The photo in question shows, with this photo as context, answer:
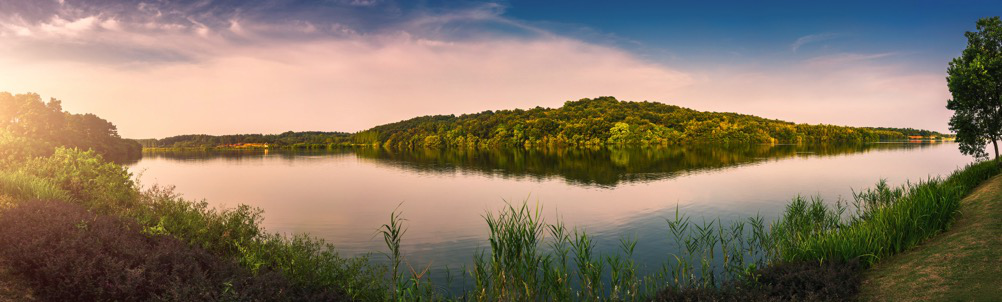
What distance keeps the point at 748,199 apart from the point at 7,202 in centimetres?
3464

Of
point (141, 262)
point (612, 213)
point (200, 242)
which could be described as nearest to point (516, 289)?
point (141, 262)

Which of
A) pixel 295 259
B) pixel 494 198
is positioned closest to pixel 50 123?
pixel 494 198

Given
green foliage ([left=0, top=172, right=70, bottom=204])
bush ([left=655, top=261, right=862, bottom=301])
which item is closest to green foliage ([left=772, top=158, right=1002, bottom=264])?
bush ([left=655, top=261, right=862, bottom=301])

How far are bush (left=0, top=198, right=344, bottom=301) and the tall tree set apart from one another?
108 feet

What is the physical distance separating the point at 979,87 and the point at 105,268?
3724cm

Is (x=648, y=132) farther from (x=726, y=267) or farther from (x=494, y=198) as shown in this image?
(x=726, y=267)

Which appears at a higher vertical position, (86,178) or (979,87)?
(979,87)

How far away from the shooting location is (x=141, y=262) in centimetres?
902

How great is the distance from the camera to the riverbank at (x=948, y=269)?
29.4ft

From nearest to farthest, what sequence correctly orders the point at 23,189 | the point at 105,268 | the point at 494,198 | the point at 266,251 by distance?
the point at 105,268, the point at 23,189, the point at 266,251, the point at 494,198

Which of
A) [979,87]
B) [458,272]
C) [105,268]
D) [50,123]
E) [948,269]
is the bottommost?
[458,272]

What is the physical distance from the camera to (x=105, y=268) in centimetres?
807

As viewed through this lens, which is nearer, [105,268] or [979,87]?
[105,268]

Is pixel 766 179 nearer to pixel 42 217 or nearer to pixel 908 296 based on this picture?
pixel 908 296
